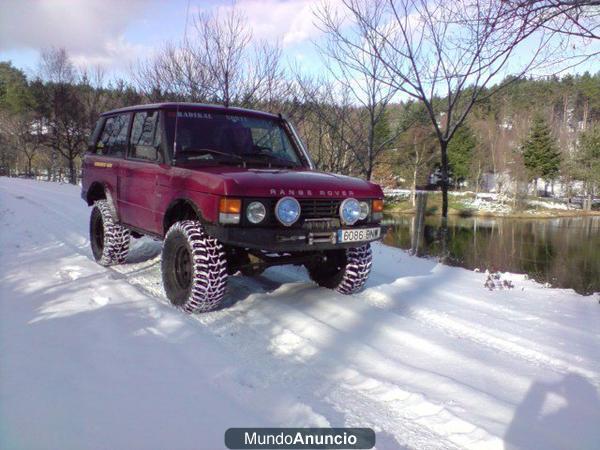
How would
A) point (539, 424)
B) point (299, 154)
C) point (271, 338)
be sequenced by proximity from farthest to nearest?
point (299, 154) < point (271, 338) < point (539, 424)

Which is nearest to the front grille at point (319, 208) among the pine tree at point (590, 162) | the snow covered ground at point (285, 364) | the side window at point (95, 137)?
the snow covered ground at point (285, 364)

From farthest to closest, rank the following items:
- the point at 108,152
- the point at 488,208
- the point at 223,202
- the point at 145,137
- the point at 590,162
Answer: the point at 590,162, the point at 488,208, the point at 108,152, the point at 145,137, the point at 223,202

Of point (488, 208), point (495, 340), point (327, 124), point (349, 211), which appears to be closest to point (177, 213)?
point (349, 211)

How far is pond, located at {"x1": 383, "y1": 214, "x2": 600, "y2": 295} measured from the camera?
13.1 metres

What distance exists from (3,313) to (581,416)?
423 centimetres

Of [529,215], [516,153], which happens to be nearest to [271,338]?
[529,215]

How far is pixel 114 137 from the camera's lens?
6203 millimetres

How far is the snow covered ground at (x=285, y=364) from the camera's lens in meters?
2.50

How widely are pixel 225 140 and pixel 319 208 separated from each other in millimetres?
1426

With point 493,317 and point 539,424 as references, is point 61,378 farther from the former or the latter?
point 493,317

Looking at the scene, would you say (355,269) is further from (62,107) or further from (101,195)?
(62,107)

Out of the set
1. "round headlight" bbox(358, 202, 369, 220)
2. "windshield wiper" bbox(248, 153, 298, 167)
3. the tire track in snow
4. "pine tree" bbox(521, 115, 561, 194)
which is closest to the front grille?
"round headlight" bbox(358, 202, 369, 220)

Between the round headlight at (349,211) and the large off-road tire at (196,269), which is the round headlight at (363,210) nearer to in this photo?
the round headlight at (349,211)

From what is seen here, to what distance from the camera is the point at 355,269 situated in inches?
197
